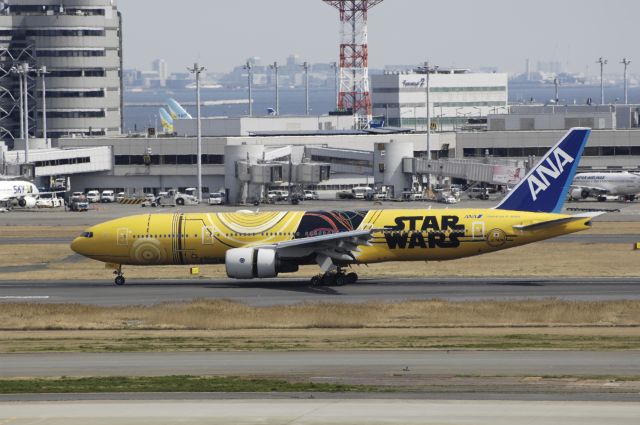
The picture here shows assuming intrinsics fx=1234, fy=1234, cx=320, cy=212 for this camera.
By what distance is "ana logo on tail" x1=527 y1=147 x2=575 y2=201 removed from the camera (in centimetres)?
6850

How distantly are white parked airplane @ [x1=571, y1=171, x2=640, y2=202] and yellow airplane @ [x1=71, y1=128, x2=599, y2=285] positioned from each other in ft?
222

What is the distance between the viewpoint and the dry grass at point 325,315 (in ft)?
178

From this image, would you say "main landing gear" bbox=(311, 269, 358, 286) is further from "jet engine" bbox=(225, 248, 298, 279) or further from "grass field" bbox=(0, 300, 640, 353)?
"grass field" bbox=(0, 300, 640, 353)

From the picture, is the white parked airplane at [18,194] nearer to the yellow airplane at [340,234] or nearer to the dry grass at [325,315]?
the yellow airplane at [340,234]

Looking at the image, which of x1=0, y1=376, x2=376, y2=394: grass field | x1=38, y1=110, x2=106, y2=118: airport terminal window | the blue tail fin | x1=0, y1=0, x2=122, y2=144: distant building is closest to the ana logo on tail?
the blue tail fin

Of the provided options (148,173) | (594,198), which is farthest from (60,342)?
(148,173)

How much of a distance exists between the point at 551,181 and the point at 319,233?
1323 cm

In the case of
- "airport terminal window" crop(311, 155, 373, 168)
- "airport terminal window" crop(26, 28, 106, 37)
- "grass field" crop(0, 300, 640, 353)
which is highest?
"airport terminal window" crop(26, 28, 106, 37)

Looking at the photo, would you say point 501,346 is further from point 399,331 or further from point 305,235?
point 305,235

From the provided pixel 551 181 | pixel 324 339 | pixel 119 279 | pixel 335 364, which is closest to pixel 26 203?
pixel 119 279

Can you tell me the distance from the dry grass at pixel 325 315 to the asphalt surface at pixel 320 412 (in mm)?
16521

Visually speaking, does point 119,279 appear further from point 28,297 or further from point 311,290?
point 311,290

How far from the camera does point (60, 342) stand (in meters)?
50.2

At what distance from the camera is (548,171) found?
68750 mm
